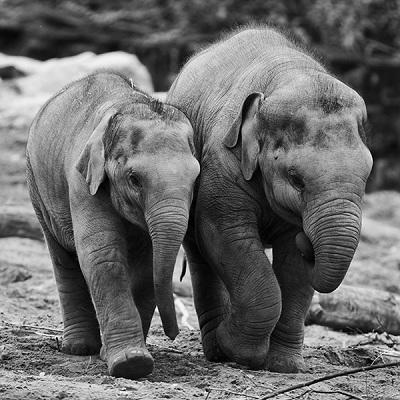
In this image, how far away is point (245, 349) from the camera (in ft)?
24.8

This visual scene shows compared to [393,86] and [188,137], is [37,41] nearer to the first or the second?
[393,86]

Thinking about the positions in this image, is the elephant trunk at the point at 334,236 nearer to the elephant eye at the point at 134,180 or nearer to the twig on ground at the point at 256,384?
the twig on ground at the point at 256,384

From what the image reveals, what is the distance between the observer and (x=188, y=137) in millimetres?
7008

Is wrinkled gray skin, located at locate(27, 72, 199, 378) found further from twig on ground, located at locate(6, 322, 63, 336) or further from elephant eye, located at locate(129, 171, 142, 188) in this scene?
twig on ground, located at locate(6, 322, 63, 336)

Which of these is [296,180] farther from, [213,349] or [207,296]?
[213,349]

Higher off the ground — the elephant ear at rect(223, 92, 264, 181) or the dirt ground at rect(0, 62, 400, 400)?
the elephant ear at rect(223, 92, 264, 181)

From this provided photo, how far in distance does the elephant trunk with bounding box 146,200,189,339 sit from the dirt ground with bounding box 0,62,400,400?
1.61 feet

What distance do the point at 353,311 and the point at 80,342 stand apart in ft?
9.66

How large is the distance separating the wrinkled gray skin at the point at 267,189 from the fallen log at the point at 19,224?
4.11 meters

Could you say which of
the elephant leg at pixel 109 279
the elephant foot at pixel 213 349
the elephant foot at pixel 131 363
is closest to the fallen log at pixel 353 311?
the elephant foot at pixel 213 349

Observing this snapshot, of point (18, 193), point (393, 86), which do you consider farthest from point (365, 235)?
point (393, 86)

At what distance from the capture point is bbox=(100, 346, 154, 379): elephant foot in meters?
6.82

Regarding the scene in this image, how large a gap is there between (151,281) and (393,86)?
14.5m

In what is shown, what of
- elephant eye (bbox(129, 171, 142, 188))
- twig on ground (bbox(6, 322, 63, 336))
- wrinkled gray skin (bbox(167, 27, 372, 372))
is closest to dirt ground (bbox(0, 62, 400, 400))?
twig on ground (bbox(6, 322, 63, 336))
